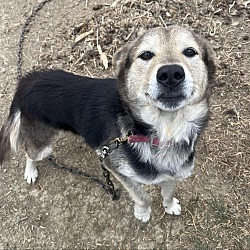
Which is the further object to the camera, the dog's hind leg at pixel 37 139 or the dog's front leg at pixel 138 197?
the dog's hind leg at pixel 37 139

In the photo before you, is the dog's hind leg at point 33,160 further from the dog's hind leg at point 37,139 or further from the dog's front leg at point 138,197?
the dog's front leg at point 138,197

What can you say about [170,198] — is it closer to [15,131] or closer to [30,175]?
Answer: [30,175]

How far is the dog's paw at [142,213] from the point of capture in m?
3.76

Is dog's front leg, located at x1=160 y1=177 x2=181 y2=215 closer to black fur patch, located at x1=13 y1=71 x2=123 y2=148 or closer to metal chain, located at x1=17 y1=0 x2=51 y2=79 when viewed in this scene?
black fur patch, located at x1=13 y1=71 x2=123 y2=148

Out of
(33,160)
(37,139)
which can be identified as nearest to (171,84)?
(37,139)

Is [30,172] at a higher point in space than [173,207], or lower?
higher

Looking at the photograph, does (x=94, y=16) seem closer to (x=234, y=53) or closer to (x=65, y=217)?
(x=234, y=53)

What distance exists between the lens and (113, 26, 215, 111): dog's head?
2.64m

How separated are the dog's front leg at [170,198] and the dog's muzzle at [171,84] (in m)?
1.06

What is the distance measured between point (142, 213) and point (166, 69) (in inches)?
70.7

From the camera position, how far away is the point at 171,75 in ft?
8.46

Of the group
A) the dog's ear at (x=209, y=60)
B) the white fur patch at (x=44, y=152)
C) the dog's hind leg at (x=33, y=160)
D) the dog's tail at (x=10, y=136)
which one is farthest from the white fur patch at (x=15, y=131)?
the dog's ear at (x=209, y=60)

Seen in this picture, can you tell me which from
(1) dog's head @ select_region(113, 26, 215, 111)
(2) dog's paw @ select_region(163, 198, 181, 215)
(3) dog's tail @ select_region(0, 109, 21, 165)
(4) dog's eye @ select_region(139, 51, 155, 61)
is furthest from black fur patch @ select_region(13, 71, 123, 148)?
(2) dog's paw @ select_region(163, 198, 181, 215)

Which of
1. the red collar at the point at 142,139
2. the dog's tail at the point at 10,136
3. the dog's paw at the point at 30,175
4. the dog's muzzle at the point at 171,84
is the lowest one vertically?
the dog's paw at the point at 30,175
